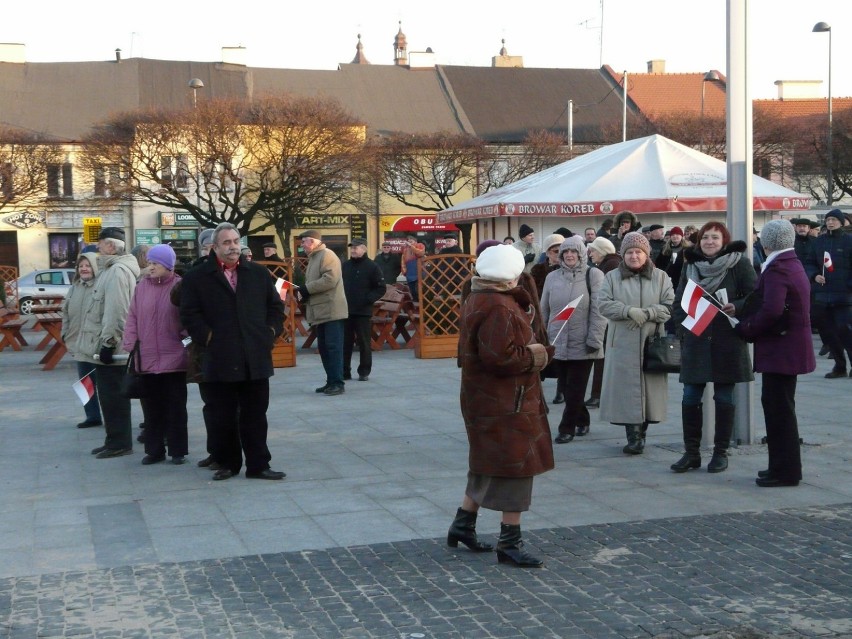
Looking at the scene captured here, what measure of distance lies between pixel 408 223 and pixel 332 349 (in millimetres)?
40347

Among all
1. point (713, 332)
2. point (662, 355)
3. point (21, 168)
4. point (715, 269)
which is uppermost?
point (21, 168)

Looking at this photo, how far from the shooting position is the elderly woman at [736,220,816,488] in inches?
295

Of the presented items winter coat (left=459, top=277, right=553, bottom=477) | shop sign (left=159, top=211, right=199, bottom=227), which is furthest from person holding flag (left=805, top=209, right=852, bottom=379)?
shop sign (left=159, top=211, right=199, bottom=227)

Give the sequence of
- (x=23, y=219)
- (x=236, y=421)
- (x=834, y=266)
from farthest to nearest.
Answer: (x=23, y=219) → (x=834, y=266) → (x=236, y=421)

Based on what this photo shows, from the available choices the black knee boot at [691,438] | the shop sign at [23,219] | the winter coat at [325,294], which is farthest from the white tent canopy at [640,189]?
the shop sign at [23,219]

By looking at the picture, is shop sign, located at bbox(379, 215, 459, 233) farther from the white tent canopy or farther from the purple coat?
the purple coat

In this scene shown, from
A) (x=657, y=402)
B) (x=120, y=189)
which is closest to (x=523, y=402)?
(x=657, y=402)

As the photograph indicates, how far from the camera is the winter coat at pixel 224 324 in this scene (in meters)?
7.89

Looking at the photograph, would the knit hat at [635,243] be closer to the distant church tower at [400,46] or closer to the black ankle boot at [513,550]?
the black ankle boot at [513,550]

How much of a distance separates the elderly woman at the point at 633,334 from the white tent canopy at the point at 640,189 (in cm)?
776

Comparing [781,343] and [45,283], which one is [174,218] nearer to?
[45,283]

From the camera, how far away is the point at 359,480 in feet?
26.5

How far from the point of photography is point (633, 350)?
28.4ft

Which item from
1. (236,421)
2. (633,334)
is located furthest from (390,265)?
(236,421)
